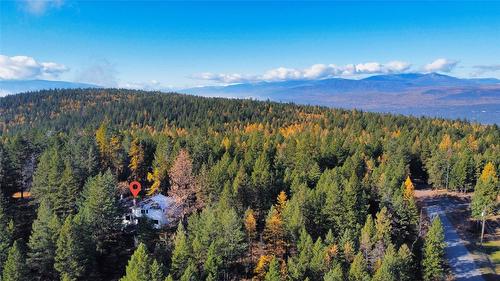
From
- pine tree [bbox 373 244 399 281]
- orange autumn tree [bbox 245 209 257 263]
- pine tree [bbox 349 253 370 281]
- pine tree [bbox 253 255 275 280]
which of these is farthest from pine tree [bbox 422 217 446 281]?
orange autumn tree [bbox 245 209 257 263]

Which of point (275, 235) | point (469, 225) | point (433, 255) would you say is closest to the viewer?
point (433, 255)

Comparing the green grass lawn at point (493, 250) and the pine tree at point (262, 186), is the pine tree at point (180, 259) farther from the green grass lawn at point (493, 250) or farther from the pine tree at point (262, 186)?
the green grass lawn at point (493, 250)

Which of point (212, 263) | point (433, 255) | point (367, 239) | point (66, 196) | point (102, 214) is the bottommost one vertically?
point (212, 263)

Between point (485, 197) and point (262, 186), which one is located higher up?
point (262, 186)

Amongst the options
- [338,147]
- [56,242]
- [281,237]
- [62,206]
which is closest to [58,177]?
[62,206]

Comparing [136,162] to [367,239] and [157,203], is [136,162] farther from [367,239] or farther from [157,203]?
[367,239]

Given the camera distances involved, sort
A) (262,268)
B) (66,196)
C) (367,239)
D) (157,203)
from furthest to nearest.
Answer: (157,203) → (66,196) → (367,239) → (262,268)

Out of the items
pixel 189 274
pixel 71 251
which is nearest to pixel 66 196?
pixel 71 251

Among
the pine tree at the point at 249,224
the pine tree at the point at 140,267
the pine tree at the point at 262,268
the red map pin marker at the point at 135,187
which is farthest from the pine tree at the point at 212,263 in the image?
the red map pin marker at the point at 135,187
